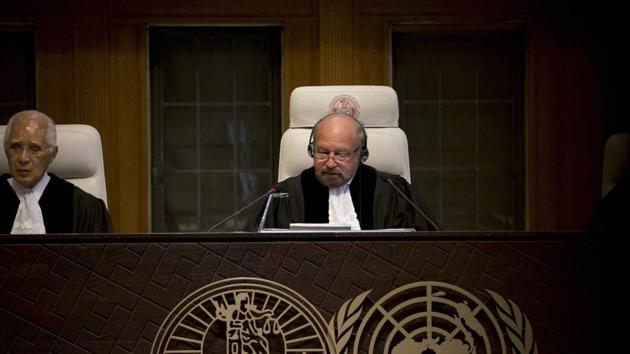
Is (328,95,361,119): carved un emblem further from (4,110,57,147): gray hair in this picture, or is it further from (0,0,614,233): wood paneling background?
(0,0,614,233): wood paneling background

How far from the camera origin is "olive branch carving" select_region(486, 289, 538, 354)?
6.68 ft

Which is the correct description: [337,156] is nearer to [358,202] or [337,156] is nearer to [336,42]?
[358,202]

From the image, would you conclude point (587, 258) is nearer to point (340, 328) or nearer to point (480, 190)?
point (340, 328)

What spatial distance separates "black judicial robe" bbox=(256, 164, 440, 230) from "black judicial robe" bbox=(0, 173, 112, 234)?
2.06 feet

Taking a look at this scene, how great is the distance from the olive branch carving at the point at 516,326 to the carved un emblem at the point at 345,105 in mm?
1604

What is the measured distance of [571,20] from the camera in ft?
16.2

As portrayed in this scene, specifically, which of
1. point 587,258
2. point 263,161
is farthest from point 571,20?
point 587,258

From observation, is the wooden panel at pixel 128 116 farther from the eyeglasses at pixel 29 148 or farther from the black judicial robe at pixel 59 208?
the eyeglasses at pixel 29 148

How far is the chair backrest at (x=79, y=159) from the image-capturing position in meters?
3.52

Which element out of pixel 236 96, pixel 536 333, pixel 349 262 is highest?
pixel 236 96

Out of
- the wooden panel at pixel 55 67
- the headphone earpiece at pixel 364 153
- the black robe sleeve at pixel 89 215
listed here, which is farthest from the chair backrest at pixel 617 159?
the wooden panel at pixel 55 67

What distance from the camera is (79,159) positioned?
11.6 feet

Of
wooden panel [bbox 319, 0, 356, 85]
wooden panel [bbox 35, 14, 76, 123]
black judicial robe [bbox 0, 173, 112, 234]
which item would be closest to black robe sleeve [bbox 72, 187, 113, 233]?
black judicial robe [bbox 0, 173, 112, 234]

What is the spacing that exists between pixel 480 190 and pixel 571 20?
3.23ft
